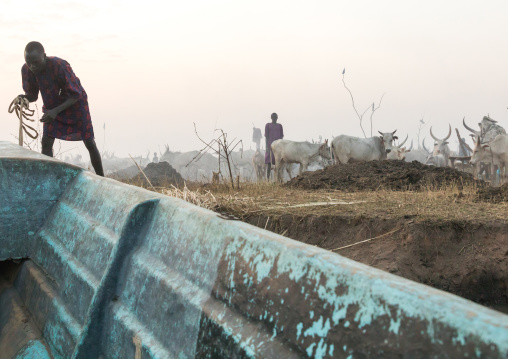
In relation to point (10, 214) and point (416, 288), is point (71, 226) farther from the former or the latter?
point (416, 288)

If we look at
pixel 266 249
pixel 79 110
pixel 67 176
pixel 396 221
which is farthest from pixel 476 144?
pixel 266 249

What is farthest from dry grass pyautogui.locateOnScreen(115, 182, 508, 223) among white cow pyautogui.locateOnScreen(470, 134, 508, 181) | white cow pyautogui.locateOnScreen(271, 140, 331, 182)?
white cow pyautogui.locateOnScreen(271, 140, 331, 182)

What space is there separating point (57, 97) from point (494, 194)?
5.81m

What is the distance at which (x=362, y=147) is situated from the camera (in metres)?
15.4

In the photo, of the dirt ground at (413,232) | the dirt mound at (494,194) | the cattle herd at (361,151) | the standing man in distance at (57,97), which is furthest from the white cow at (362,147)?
the standing man in distance at (57,97)

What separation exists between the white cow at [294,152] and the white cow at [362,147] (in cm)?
96

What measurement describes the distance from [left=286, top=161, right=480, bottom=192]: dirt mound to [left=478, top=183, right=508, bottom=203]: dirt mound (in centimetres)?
87

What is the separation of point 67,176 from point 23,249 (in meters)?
0.50

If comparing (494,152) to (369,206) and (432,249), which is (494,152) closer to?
(369,206)

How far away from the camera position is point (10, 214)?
10.1 feet

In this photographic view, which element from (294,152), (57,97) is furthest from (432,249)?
(294,152)

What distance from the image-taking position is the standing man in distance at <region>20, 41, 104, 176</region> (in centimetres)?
546

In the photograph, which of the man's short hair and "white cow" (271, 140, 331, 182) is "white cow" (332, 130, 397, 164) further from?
the man's short hair

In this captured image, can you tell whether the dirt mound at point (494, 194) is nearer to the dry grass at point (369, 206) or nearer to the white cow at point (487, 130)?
the dry grass at point (369, 206)
